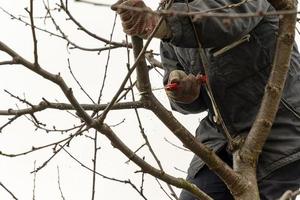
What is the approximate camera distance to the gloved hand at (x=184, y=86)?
2230 mm

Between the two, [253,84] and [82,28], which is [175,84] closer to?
[253,84]

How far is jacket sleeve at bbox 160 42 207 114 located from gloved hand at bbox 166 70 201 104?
0.16 metres

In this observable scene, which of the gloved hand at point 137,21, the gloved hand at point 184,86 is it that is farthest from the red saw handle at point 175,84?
the gloved hand at point 137,21

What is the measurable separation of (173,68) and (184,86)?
25 cm

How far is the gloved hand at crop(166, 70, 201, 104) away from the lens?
2.23m

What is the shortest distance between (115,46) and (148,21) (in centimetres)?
100

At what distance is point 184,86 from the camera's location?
2252mm

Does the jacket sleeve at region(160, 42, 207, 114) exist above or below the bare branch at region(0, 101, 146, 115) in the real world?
above

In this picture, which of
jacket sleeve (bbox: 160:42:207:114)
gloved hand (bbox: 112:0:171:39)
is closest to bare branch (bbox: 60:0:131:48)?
jacket sleeve (bbox: 160:42:207:114)

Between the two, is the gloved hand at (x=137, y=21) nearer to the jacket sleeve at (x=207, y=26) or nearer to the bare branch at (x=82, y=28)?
the jacket sleeve at (x=207, y=26)

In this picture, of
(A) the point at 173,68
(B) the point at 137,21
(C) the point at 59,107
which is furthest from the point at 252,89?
(C) the point at 59,107

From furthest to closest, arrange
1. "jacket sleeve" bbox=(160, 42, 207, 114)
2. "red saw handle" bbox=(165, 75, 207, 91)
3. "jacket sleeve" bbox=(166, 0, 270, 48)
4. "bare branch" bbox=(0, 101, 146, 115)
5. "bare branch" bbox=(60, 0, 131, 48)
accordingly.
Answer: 1. "jacket sleeve" bbox=(160, 42, 207, 114)
2. "bare branch" bbox=(60, 0, 131, 48)
3. "red saw handle" bbox=(165, 75, 207, 91)
4. "jacket sleeve" bbox=(166, 0, 270, 48)
5. "bare branch" bbox=(0, 101, 146, 115)

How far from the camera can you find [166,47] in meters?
2.57

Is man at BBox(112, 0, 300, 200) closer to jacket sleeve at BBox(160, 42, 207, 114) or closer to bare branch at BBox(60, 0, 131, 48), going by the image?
jacket sleeve at BBox(160, 42, 207, 114)
